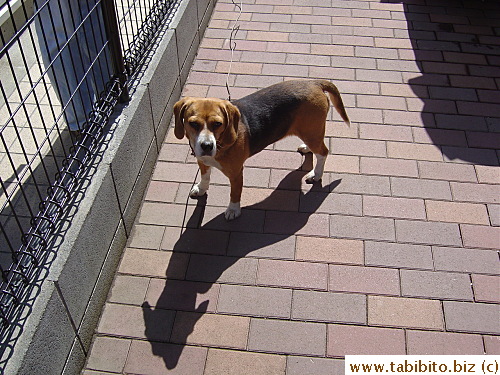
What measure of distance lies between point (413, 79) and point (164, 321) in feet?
12.5

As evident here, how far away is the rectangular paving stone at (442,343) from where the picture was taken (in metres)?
3.46

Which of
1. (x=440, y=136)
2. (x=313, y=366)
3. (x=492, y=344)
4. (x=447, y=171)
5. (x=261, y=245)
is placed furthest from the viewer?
(x=440, y=136)

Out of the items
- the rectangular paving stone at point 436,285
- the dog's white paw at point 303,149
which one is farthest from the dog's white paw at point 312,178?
the rectangular paving stone at point 436,285

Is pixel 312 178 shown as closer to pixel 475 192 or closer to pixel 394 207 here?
pixel 394 207

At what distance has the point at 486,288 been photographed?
12.5ft

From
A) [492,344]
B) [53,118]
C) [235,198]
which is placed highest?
[53,118]

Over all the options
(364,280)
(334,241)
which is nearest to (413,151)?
(334,241)

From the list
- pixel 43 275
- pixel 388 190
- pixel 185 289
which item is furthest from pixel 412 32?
pixel 43 275

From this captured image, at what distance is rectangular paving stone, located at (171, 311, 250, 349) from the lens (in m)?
3.49

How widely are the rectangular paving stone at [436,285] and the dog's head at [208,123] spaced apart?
164 centimetres

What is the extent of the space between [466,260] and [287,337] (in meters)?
1.53

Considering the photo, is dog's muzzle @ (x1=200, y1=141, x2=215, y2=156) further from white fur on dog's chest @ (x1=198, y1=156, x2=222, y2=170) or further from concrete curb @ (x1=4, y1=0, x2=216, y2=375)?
concrete curb @ (x1=4, y1=0, x2=216, y2=375)

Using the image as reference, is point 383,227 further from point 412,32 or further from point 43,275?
point 412,32

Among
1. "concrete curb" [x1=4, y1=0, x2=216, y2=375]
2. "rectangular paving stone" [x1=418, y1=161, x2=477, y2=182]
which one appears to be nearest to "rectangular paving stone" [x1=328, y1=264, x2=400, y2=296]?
"rectangular paving stone" [x1=418, y1=161, x2=477, y2=182]
